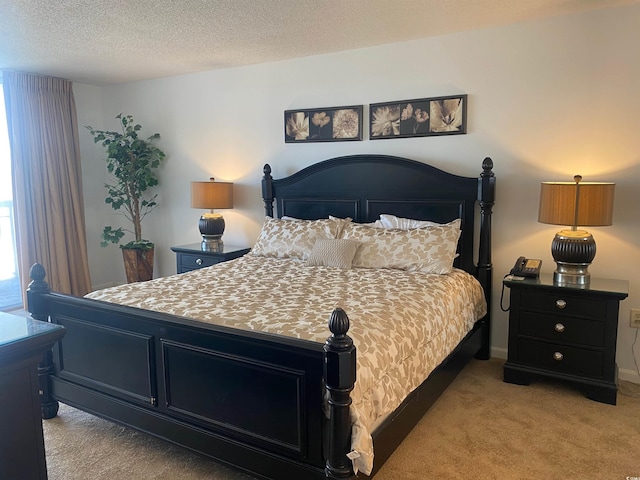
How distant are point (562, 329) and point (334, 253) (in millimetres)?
Answer: 1514

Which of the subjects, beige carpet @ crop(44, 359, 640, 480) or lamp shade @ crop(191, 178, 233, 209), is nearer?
beige carpet @ crop(44, 359, 640, 480)

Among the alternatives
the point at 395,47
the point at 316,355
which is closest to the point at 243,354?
the point at 316,355

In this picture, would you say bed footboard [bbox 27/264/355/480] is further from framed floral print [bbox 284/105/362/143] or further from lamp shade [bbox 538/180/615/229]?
framed floral print [bbox 284/105/362/143]

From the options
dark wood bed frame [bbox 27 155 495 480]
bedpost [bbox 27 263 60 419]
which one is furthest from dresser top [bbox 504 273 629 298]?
bedpost [bbox 27 263 60 419]

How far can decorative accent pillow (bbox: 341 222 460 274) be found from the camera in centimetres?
317

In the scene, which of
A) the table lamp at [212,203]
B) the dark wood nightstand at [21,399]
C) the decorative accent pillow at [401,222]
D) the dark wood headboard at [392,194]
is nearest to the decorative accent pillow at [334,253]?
the decorative accent pillow at [401,222]

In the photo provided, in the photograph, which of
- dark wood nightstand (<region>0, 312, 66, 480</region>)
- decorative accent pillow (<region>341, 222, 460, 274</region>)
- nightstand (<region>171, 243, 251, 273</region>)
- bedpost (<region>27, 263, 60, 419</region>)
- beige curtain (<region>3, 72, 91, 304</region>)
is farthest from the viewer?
beige curtain (<region>3, 72, 91, 304</region>)

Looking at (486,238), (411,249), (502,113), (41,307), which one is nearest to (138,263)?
(41,307)

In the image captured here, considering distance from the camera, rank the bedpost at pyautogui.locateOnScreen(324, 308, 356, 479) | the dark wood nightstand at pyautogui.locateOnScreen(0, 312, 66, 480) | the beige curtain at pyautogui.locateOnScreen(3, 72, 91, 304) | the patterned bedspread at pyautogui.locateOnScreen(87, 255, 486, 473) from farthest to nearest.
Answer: the beige curtain at pyautogui.locateOnScreen(3, 72, 91, 304) → the patterned bedspread at pyautogui.locateOnScreen(87, 255, 486, 473) → the bedpost at pyautogui.locateOnScreen(324, 308, 356, 479) → the dark wood nightstand at pyautogui.locateOnScreen(0, 312, 66, 480)

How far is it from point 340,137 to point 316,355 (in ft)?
8.51

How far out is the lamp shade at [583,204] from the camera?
9.11 feet

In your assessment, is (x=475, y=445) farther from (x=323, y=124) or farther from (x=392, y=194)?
(x=323, y=124)

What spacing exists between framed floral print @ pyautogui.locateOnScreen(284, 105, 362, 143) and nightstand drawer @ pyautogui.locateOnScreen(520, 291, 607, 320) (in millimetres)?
1829

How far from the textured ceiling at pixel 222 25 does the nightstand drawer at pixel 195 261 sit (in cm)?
174
